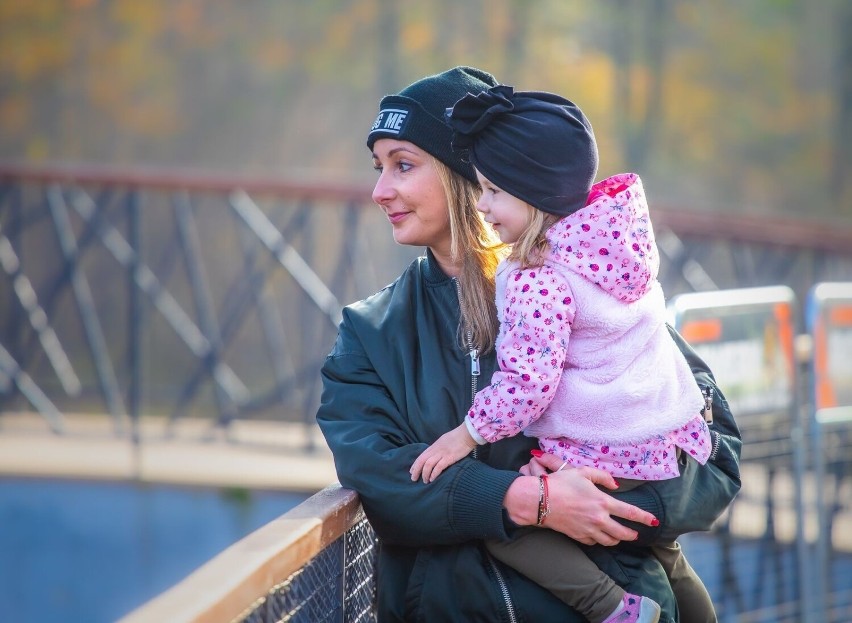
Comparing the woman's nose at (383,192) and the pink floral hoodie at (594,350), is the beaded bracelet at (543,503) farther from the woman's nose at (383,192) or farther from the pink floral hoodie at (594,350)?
the woman's nose at (383,192)

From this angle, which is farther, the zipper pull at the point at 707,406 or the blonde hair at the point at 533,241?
the zipper pull at the point at 707,406

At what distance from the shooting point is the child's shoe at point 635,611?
1.91 metres

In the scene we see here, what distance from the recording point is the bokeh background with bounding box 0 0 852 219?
15375 millimetres

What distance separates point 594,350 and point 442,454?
0.28 meters

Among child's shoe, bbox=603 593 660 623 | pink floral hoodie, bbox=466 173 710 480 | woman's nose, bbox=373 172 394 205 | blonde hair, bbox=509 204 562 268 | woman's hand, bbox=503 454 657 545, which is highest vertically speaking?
woman's nose, bbox=373 172 394 205

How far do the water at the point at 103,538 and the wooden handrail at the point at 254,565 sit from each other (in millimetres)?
4441

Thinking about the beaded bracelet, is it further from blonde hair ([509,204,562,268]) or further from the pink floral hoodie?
blonde hair ([509,204,562,268])

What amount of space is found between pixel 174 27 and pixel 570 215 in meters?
14.4

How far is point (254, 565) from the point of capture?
153 cm

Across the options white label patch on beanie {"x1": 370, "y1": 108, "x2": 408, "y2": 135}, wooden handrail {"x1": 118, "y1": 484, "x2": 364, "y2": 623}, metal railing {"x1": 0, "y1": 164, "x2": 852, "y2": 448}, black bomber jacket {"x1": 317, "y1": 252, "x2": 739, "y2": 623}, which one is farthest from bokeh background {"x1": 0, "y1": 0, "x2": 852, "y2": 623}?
wooden handrail {"x1": 118, "y1": 484, "x2": 364, "y2": 623}

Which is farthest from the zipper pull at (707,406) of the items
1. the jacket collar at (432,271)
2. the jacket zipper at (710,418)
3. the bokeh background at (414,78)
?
the bokeh background at (414,78)

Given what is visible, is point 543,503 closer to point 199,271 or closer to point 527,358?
point 527,358

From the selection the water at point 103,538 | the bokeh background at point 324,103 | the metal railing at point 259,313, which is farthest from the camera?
the bokeh background at point 324,103

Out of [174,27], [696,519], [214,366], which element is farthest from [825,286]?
[174,27]
